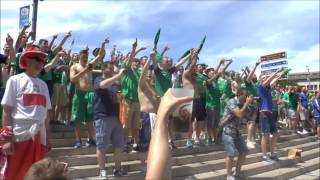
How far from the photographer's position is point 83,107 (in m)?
9.05

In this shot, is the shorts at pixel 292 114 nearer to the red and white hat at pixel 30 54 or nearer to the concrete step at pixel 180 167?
the concrete step at pixel 180 167

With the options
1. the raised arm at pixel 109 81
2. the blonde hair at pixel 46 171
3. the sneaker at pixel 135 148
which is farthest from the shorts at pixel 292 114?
the blonde hair at pixel 46 171

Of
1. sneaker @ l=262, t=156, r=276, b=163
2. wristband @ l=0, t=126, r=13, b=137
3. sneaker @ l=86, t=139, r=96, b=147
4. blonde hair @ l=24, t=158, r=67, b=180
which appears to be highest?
wristband @ l=0, t=126, r=13, b=137

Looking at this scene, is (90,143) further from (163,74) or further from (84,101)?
(163,74)

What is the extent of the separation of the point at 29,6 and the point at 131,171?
9358 millimetres

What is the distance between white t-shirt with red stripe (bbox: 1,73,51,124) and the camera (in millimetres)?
4977

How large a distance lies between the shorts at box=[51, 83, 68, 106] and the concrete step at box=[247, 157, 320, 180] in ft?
13.9

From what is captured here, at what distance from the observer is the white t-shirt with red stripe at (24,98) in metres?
4.98

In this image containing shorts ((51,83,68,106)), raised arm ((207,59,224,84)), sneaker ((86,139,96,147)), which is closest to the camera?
sneaker ((86,139,96,147))

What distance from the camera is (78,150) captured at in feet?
28.6

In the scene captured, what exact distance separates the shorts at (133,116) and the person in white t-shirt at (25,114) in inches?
157

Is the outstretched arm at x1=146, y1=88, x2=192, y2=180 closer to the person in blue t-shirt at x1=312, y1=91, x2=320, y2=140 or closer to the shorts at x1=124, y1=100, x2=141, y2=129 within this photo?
the shorts at x1=124, y1=100, x2=141, y2=129

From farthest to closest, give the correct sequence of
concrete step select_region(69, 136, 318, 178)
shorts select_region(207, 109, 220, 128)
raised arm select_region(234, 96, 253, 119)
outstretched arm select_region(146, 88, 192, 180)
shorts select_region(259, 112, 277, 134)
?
shorts select_region(207, 109, 220, 128) < shorts select_region(259, 112, 277, 134) < raised arm select_region(234, 96, 253, 119) < concrete step select_region(69, 136, 318, 178) < outstretched arm select_region(146, 88, 192, 180)

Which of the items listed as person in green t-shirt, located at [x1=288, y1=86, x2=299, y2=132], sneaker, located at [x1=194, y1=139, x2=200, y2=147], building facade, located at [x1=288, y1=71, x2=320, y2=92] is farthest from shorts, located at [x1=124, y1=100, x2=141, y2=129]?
building facade, located at [x1=288, y1=71, x2=320, y2=92]
